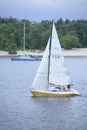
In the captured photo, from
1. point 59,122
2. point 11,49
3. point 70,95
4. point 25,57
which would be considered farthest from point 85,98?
point 11,49

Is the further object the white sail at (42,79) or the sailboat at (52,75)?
the sailboat at (52,75)

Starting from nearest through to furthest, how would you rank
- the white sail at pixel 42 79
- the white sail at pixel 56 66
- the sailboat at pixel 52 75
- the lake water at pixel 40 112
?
the lake water at pixel 40 112
the white sail at pixel 42 79
the sailboat at pixel 52 75
the white sail at pixel 56 66

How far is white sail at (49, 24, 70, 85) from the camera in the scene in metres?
66.1

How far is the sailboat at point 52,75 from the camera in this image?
216 feet

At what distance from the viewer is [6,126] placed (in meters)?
49.8

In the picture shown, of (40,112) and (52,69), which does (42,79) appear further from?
(40,112)

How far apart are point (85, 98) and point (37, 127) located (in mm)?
19270

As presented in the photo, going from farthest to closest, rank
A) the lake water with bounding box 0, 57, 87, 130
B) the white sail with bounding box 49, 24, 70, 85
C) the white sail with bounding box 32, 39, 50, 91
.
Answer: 1. the white sail with bounding box 49, 24, 70, 85
2. the white sail with bounding box 32, 39, 50, 91
3. the lake water with bounding box 0, 57, 87, 130

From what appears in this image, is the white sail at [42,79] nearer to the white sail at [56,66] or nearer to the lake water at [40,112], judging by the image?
the white sail at [56,66]

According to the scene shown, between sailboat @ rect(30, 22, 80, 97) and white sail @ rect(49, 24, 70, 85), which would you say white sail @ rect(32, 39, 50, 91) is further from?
white sail @ rect(49, 24, 70, 85)

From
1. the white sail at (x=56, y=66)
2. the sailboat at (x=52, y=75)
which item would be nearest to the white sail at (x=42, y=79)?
the sailboat at (x=52, y=75)

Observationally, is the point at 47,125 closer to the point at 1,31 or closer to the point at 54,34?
the point at 54,34

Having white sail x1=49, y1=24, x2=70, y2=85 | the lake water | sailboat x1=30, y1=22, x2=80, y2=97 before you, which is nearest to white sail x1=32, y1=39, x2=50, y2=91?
sailboat x1=30, y1=22, x2=80, y2=97

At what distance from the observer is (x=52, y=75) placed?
218ft
